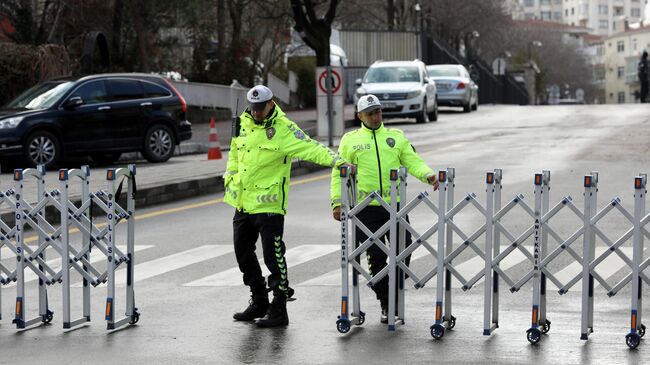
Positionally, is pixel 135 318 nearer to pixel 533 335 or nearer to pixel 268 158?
pixel 268 158

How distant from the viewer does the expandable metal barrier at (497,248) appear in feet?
25.8

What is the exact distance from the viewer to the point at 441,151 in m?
23.6

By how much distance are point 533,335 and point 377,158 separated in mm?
1728

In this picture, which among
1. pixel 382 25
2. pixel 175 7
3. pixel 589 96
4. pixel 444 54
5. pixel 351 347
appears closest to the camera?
pixel 351 347

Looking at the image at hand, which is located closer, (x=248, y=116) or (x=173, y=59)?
(x=248, y=116)

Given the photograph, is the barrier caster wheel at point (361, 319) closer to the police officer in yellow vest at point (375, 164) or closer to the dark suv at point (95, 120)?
the police officer in yellow vest at point (375, 164)

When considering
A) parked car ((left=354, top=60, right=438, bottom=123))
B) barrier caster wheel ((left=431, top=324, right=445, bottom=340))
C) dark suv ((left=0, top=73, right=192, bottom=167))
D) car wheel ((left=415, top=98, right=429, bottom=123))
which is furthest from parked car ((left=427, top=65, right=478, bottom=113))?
barrier caster wheel ((left=431, top=324, right=445, bottom=340))

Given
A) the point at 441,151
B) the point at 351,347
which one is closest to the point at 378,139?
the point at 351,347

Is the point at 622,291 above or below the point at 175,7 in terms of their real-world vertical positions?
below

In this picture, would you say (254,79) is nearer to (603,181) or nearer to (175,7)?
(175,7)

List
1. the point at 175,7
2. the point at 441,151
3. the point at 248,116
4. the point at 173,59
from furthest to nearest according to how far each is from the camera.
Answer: the point at 173,59, the point at 175,7, the point at 441,151, the point at 248,116

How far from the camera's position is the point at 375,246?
8773 millimetres

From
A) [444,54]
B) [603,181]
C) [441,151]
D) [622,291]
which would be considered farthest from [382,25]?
[622,291]

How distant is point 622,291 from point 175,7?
85.1ft
